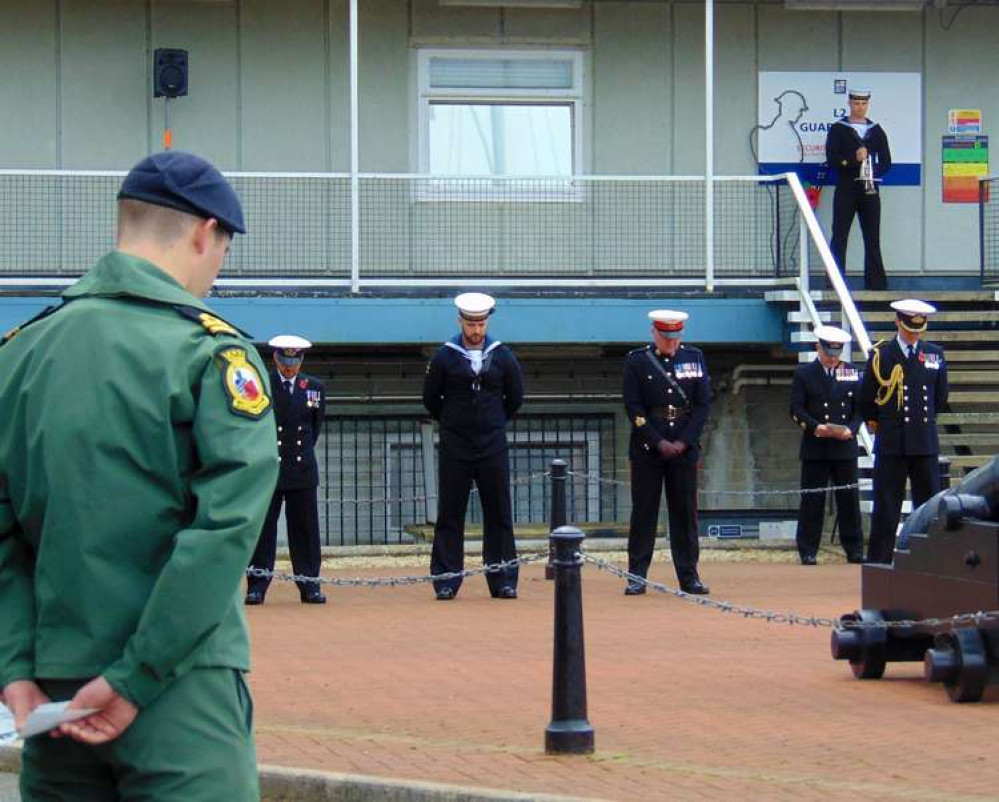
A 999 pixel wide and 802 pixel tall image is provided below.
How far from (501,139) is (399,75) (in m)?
1.33

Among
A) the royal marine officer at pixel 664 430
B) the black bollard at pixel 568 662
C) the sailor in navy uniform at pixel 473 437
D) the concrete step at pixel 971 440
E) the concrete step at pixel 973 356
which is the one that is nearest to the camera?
the black bollard at pixel 568 662

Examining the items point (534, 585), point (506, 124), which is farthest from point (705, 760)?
point (506, 124)

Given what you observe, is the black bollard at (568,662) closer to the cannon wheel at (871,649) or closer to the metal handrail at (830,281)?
the cannon wheel at (871,649)

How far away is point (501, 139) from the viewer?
22047 mm

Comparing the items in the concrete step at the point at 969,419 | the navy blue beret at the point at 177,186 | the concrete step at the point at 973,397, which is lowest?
the concrete step at the point at 969,419

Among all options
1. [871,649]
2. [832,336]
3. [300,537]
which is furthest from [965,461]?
[871,649]

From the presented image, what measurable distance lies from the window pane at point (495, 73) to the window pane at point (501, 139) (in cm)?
25

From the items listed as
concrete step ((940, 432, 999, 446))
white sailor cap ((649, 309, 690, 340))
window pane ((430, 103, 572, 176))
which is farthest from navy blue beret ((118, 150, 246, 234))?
window pane ((430, 103, 572, 176))

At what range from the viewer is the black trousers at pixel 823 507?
58.4 feet

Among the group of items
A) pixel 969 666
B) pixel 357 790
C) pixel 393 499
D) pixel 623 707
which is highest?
pixel 969 666

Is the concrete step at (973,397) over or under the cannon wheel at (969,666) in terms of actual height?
over

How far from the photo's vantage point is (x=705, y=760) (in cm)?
758

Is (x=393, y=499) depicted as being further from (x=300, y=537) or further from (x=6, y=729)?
Answer: (x=6, y=729)

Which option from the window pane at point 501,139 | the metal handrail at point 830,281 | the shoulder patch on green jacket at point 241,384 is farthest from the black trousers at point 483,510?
the shoulder patch on green jacket at point 241,384
